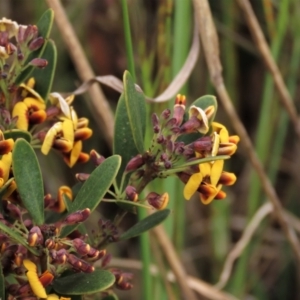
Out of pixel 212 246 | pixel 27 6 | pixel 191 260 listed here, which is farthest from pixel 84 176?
pixel 27 6

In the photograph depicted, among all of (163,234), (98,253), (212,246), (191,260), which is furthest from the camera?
(191,260)

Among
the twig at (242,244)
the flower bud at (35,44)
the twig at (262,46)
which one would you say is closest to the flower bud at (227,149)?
the flower bud at (35,44)

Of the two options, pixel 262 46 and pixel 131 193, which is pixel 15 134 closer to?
pixel 131 193

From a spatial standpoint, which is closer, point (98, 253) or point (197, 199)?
point (98, 253)

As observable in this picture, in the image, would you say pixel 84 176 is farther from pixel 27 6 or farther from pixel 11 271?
pixel 27 6

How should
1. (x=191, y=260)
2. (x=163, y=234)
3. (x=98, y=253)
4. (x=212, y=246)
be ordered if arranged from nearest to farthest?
(x=98, y=253) → (x=163, y=234) → (x=212, y=246) → (x=191, y=260)

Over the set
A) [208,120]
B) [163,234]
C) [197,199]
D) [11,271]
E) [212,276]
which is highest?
[208,120]
